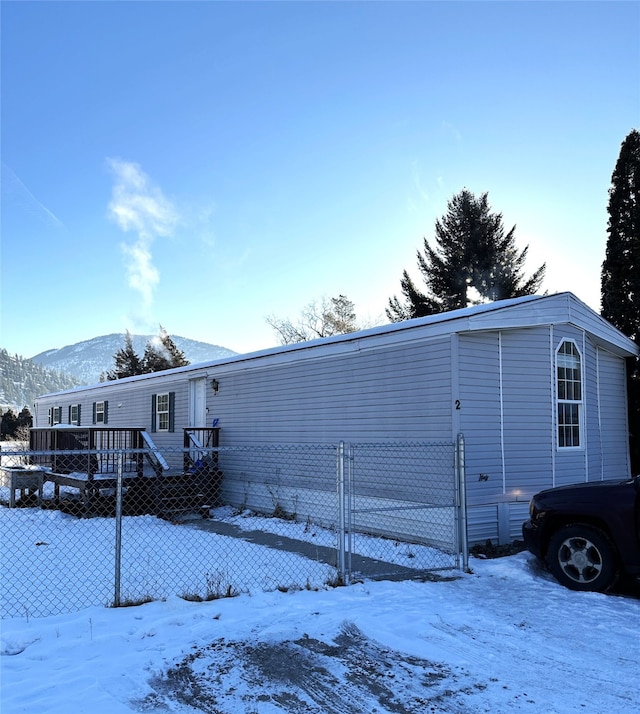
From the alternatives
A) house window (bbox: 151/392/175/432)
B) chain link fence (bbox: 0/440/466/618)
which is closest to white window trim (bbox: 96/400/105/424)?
house window (bbox: 151/392/175/432)

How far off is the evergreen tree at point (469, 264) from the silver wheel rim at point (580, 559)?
23.7m

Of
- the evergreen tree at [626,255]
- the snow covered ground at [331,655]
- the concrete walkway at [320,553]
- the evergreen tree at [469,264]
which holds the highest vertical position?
the evergreen tree at [469,264]

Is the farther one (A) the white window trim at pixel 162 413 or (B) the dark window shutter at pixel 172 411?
(A) the white window trim at pixel 162 413

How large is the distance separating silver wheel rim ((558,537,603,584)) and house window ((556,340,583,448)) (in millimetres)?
3594

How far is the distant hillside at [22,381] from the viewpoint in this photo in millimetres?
137000

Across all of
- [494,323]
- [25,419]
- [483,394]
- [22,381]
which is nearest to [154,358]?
[25,419]

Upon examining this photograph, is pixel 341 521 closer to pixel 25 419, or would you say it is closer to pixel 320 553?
pixel 320 553

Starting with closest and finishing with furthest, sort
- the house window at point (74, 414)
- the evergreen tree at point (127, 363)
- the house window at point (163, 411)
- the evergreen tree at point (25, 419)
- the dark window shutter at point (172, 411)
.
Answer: the dark window shutter at point (172, 411) < the house window at point (163, 411) < the house window at point (74, 414) < the evergreen tree at point (25, 419) < the evergreen tree at point (127, 363)

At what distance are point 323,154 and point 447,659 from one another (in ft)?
40.1

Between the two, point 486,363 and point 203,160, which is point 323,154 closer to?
point 203,160

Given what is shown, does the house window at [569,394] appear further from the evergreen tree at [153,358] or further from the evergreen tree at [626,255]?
the evergreen tree at [153,358]

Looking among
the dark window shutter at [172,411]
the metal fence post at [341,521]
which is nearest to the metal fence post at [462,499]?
the metal fence post at [341,521]

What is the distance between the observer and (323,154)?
13453 mm

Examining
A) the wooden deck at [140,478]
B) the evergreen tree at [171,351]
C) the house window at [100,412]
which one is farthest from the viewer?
the evergreen tree at [171,351]
